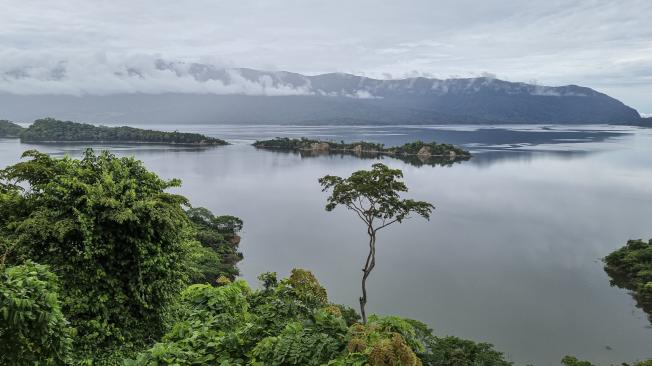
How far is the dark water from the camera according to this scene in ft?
72.0

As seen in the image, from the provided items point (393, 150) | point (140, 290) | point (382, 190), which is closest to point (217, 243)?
point (382, 190)

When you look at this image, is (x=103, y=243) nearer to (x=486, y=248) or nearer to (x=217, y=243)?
(x=217, y=243)

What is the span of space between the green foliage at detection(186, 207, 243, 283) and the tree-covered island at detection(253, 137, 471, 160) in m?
69.9

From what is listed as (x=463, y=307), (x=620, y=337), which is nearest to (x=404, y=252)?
(x=463, y=307)

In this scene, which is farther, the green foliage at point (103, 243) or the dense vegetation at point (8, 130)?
the dense vegetation at point (8, 130)

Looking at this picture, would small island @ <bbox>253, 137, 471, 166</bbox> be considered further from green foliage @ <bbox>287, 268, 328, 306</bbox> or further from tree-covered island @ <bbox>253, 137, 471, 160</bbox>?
green foliage @ <bbox>287, 268, 328, 306</bbox>

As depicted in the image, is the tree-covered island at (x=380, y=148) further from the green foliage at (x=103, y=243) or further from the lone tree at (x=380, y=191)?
the green foliage at (x=103, y=243)

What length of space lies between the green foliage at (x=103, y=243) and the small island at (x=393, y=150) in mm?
83258

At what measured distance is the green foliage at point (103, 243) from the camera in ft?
23.6

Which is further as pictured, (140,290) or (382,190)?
(382,190)

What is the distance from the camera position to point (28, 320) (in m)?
4.64

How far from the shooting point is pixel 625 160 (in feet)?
302

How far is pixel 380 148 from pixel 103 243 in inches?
4186

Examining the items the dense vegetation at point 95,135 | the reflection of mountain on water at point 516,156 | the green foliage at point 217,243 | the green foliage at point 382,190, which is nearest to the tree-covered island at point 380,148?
the reflection of mountain on water at point 516,156
